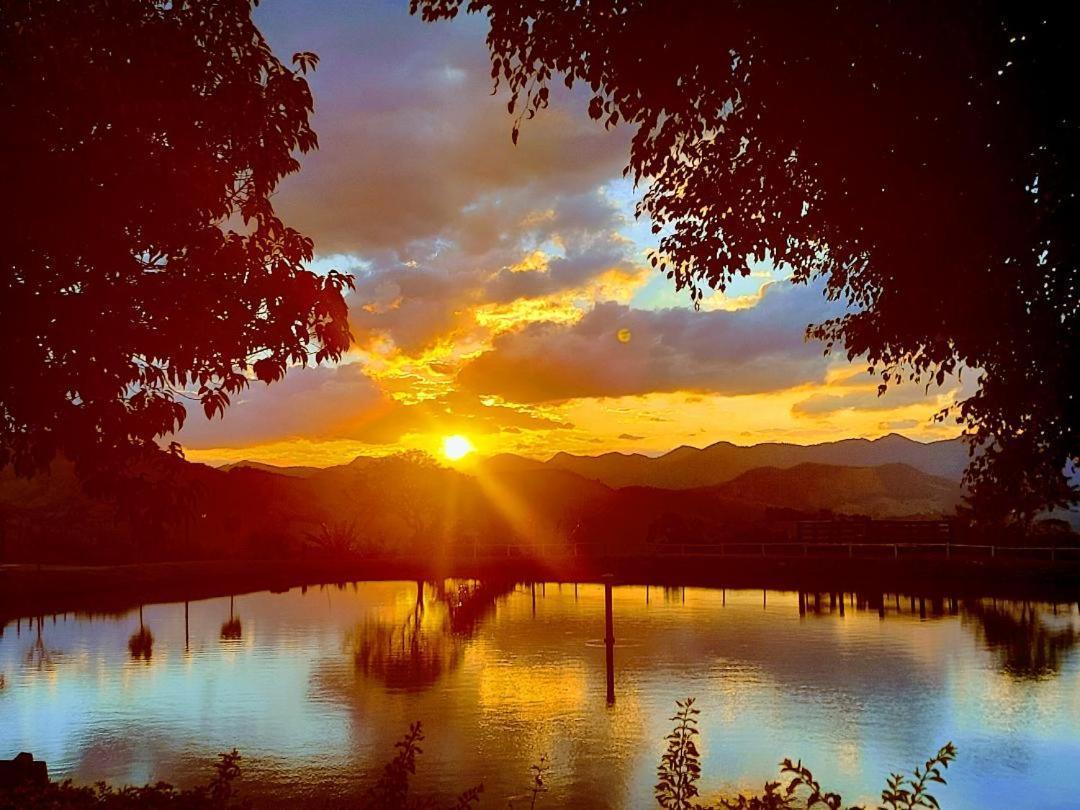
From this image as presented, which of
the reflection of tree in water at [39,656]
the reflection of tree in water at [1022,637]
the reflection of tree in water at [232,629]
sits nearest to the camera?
the reflection of tree in water at [1022,637]

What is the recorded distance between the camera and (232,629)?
43.3 metres

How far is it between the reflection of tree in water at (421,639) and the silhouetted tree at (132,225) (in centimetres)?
2034

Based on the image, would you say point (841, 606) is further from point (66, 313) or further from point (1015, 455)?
point (66, 313)

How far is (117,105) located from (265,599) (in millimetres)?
54531

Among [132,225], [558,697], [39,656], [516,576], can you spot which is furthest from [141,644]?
[516,576]

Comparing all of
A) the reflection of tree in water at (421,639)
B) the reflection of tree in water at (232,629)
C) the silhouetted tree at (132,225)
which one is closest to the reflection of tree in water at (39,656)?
the reflection of tree in water at (232,629)

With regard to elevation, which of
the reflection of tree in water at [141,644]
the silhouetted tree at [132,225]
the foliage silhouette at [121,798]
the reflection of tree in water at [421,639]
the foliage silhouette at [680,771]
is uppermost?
the silhouetted tree at [132,225]

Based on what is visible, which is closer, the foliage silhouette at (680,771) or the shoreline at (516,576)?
the foliage silhouette at (680,771)

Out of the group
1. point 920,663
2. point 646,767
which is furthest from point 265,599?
point 646,767

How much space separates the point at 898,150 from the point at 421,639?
3519 cm

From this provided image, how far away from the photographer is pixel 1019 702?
24.7 meters

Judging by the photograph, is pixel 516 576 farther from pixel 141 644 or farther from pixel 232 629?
pixel 141 644

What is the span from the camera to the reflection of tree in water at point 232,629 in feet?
132

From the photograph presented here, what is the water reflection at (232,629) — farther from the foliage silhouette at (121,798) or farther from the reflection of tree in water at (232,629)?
the foliage silhouette at (121,798)
